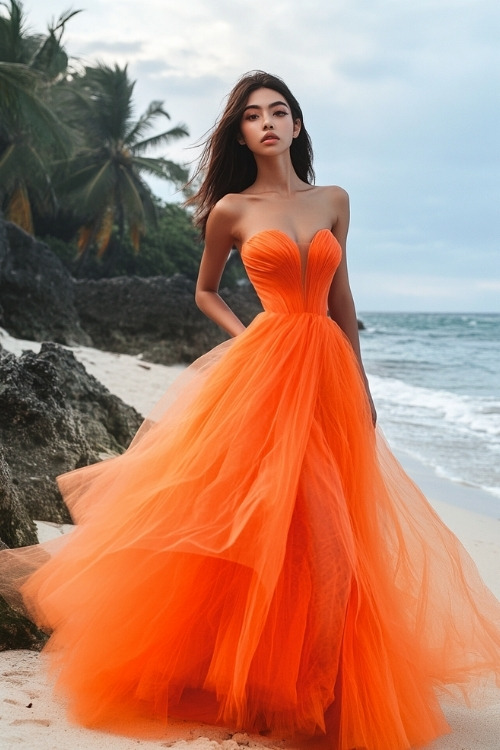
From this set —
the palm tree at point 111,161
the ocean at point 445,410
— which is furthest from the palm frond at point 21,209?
the ocean at point 445,410

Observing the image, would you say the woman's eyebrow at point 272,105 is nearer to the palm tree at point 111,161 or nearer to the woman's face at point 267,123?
the woman's face at point 267,123

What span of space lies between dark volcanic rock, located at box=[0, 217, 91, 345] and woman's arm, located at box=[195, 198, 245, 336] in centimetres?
1152

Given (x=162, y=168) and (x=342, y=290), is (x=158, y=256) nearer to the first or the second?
(x=162, y=168)

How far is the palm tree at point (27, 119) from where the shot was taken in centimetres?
2308

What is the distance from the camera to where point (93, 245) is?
36469 mm

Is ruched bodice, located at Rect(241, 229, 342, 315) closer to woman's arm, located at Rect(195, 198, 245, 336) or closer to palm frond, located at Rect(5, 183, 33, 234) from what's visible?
woman's arm, located at Rect(195, 198, 245, 336)

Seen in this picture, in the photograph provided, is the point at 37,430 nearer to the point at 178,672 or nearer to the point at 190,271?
the point at 178,672

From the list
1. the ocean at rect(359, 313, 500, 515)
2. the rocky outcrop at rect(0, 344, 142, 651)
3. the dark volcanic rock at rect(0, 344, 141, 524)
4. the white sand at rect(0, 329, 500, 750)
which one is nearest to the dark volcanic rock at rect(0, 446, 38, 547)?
the white sand at rect(0, 329, 500, 750)

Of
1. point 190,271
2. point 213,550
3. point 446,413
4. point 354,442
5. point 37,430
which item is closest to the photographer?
point 213,550

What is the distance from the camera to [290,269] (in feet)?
9.71

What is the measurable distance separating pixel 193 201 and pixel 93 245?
34.0 metres

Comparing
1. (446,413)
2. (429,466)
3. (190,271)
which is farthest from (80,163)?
(429,466)

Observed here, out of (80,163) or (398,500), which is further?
(80,163)

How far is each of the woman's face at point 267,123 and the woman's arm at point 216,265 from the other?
0.27 metres
